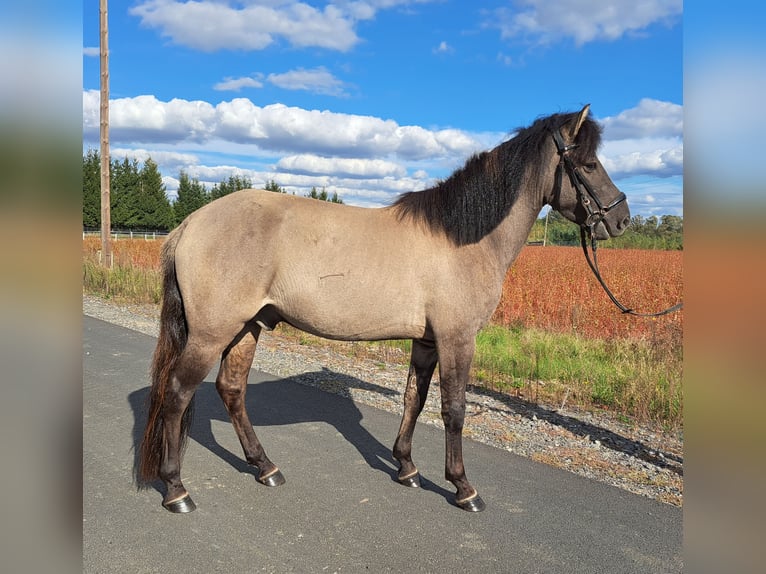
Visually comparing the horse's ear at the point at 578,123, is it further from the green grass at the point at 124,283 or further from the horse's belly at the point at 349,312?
the green grass at the point at 124,283

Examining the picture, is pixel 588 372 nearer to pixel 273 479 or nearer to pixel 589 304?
pixel 589 304

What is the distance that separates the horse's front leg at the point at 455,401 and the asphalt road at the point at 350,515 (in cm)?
17

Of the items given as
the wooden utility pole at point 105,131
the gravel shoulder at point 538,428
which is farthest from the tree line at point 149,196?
the gravel shoulder at point 538,428

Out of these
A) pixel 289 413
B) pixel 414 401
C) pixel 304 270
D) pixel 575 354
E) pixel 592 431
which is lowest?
pixel 592 431

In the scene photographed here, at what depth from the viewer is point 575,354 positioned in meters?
7.80

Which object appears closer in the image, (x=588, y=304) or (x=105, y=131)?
(x=588, y=304)

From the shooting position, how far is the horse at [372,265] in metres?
3.42

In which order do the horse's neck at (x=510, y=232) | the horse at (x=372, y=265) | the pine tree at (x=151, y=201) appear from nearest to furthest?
the horse at (x=372, y=265) → the horse's neck at (x=510, y=232) → the pine tree at (x=151, y=201)

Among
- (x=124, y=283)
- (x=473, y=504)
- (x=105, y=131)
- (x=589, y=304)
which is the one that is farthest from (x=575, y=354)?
(x=105, y=131)

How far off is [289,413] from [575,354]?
4.66 metres

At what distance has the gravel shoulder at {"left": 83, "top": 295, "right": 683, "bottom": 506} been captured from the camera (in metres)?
4.00

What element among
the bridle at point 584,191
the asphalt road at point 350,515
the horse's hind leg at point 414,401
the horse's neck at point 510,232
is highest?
the bridle at point 584,191
